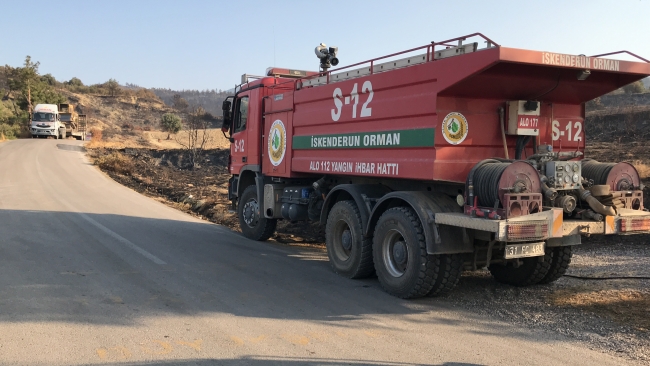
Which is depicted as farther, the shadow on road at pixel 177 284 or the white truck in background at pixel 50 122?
the white truck in background at pixel 50 122

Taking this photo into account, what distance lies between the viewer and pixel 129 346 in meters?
4.65

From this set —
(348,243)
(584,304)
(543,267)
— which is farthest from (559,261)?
(348,243)

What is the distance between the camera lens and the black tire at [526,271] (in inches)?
271

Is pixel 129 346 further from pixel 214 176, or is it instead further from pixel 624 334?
pixel 214 176

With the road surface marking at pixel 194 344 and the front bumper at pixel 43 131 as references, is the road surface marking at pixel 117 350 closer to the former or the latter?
the road surface marking at pixel 194 344

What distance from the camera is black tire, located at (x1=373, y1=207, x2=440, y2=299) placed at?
616cm

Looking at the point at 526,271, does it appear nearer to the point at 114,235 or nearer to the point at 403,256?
the point at 403,256

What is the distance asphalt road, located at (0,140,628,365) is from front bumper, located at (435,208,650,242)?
973 millimetres

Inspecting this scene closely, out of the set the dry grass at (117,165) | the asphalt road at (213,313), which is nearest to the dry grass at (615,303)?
the asphalt road at (213,313)

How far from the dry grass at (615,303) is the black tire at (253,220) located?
5.73 meters

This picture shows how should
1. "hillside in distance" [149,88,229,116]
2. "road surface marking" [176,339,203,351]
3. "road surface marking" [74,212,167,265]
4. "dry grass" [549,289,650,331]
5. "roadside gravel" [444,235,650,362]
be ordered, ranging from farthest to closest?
1. "hillside in distance" [149,88,229,116]
2. "road surface marking" [74,212,167,265]
3. "dry grass" [549,289,650,331]
4. "roadside gravel" [444,235,650,362]
5. "road surface marking" [176,339,203,351]

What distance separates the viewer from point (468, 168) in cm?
630

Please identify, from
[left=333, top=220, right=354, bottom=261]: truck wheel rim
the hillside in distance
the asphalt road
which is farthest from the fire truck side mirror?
the hillside in distance

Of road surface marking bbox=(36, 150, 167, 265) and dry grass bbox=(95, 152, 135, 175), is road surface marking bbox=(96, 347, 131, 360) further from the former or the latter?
dry grass bbox=(95, 152, 135, 175)
